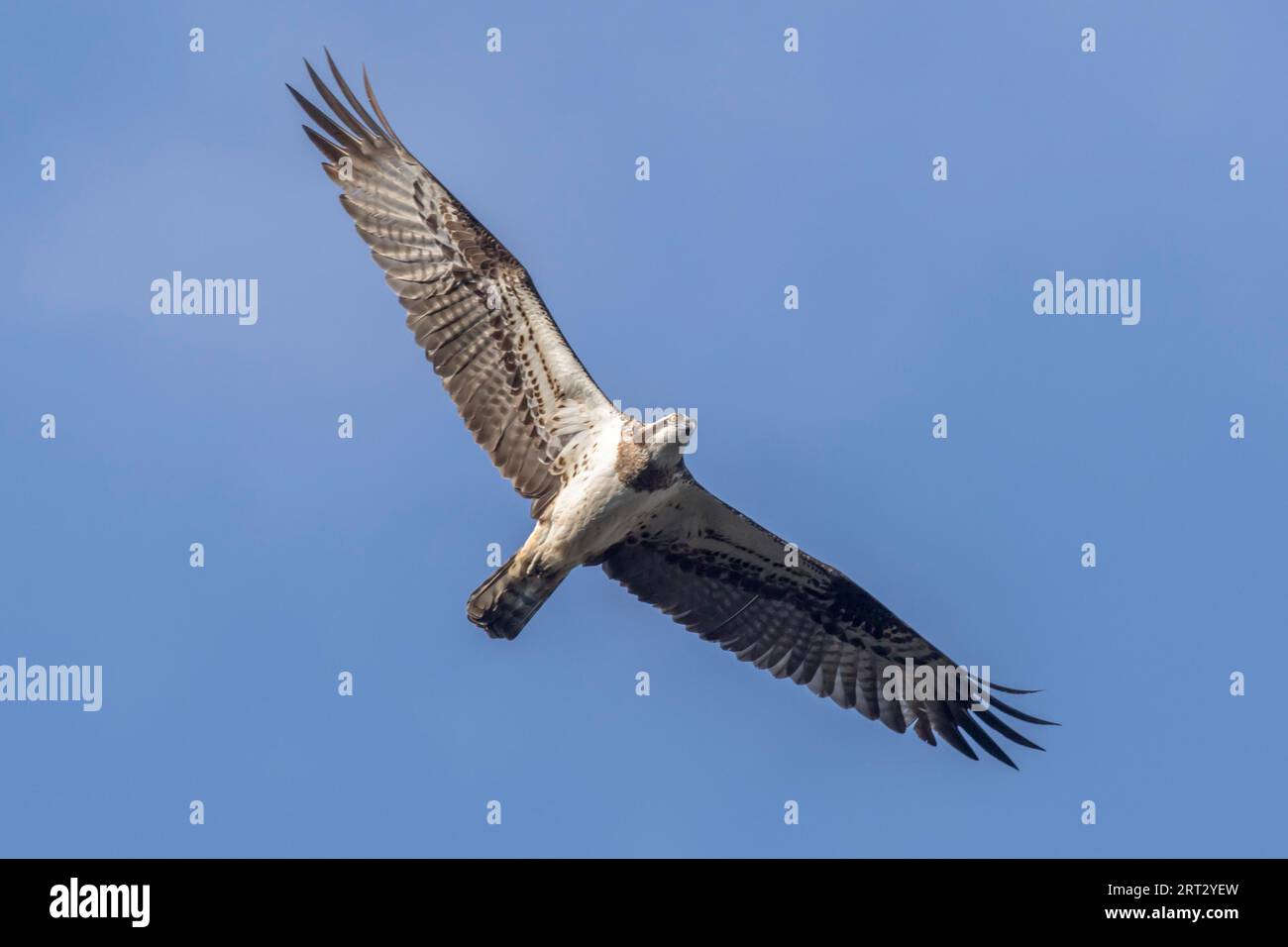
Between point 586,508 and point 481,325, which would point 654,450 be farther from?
point 481,325

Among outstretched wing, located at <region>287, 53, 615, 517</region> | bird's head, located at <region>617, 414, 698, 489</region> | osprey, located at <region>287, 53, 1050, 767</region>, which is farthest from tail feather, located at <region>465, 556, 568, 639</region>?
bird's head, located at <region>617, 414, 698, 489</region>

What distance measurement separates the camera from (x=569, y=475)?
1686cm

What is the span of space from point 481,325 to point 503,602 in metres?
2.59

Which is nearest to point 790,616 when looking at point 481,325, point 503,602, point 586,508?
Result: point 586,508

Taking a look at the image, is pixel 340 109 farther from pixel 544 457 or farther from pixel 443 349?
pixel 544 457

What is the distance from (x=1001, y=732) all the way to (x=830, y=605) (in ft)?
6.89

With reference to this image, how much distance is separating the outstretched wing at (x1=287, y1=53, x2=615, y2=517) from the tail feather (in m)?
0.72

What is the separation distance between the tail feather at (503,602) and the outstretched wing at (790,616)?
1392mm

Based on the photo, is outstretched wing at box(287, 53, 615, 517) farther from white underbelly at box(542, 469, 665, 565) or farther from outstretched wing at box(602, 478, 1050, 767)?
outstretched wing at box(602, 478, 1050, 767)

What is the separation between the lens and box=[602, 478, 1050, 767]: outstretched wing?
17.8m

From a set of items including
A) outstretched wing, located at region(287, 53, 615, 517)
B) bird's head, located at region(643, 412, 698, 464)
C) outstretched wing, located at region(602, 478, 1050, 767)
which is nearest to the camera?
bird's head, located at region(643, 412, 698, 464)

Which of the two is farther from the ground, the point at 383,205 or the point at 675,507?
the point at 383,205

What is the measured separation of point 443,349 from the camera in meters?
17.1
